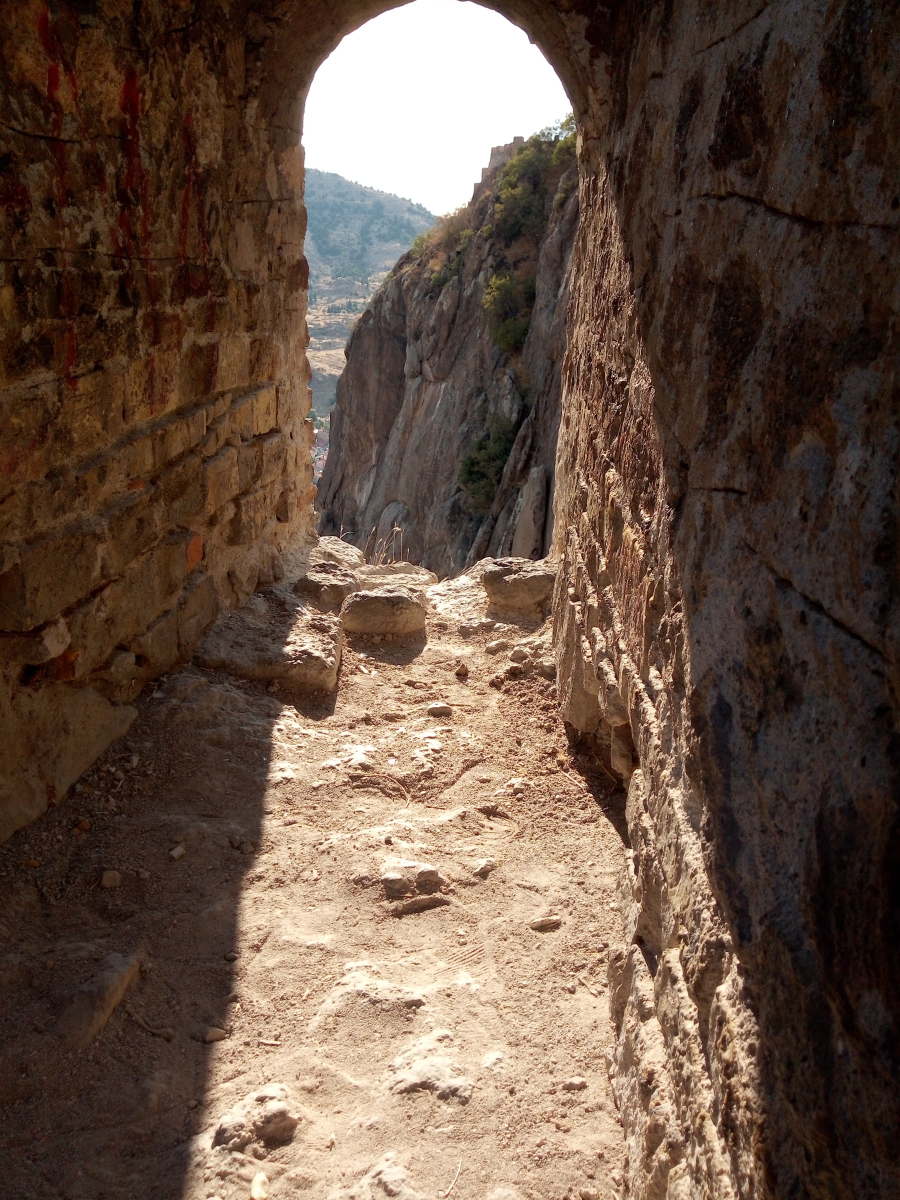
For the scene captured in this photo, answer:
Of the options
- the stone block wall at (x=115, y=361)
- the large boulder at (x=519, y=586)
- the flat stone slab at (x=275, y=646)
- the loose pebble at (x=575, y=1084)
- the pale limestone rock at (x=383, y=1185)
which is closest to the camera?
the pale limestone rock at (x=383, y=1185)

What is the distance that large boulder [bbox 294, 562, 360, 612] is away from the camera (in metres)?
3.90

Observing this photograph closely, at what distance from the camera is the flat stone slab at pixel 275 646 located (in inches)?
127

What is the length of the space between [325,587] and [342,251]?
310 ft

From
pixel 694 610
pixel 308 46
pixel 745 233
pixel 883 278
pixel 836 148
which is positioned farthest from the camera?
pixel 308 46

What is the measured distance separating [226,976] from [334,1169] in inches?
21.8

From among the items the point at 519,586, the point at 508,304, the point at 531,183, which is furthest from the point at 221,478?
the point at 531,183

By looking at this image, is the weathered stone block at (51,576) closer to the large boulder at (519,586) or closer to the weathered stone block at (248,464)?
the weathered stone block at (248,464)

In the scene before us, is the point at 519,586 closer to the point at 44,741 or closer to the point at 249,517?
the point at 249,517

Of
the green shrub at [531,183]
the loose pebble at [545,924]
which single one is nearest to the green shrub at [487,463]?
the green shrub at [531,183]

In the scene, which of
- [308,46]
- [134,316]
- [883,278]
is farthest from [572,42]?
[883,278]

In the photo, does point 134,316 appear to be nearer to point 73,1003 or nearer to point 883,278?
point 73,1003

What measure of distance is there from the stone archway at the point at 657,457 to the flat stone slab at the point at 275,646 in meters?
0.12

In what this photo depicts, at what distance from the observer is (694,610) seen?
4.98 ft

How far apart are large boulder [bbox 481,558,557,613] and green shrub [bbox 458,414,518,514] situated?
12.8 metres
